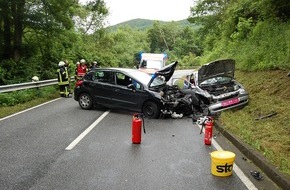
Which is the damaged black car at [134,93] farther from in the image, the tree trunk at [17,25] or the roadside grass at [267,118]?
the tree trunk at [17,25]

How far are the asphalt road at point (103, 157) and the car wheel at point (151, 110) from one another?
574mm

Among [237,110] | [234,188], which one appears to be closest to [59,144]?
[234,188]

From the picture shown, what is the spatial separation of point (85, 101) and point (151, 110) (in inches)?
119

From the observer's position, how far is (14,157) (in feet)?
21.1

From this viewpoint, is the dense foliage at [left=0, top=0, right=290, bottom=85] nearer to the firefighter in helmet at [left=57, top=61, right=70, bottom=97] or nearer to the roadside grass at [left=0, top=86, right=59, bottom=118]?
the roadside grass at [left=0, top=86, right=59, bottom=118]

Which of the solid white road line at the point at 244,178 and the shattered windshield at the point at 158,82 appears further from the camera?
the shattered windshield at the point at 158,82

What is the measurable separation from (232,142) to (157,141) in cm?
188

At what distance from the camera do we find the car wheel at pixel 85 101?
12.3 metres

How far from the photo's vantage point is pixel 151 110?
10922mm

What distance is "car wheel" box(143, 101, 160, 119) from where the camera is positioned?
35.4ft

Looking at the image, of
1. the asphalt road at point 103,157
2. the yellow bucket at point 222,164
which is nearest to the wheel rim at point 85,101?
the asphalt road at point 103,157

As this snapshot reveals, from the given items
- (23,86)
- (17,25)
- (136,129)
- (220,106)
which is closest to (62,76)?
(23,86)

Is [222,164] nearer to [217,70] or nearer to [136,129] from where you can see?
[136,129]

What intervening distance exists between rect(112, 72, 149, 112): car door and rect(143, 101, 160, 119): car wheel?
0.21m
